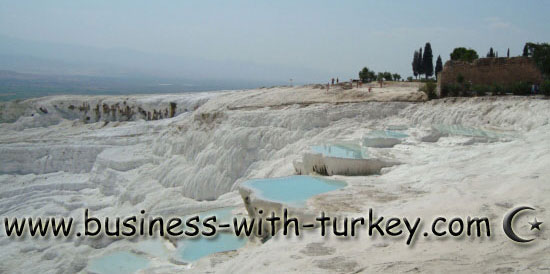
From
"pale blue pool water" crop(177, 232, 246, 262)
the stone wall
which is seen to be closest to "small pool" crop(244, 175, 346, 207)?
"pale blue pool water" crop(177, 232, 246, 262)

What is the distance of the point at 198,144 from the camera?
63.3 ft

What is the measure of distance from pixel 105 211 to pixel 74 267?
20.5 feet

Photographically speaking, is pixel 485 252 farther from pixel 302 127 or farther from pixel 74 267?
pixel 302 127

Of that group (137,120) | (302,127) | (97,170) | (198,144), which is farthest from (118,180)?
(137,120)

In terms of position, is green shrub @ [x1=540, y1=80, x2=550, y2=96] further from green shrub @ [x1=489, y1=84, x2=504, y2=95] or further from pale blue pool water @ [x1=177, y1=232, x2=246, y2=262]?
pale blue pool water @ [x1=177, y1=232, x2=246, y2=262]

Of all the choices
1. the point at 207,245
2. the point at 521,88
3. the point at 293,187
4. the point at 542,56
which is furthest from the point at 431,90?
the point at 207,245

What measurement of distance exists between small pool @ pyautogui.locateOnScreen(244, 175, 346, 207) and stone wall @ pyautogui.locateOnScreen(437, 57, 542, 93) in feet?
32.0

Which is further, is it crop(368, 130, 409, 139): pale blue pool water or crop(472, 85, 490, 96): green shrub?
crop(472, 85, 490, 96): green shrub

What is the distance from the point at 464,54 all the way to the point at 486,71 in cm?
977

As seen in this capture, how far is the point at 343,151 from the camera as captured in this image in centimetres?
1188

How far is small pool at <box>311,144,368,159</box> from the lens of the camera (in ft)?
36.7

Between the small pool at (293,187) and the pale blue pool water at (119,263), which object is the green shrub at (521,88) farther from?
the pale blue pool water at (119,263)

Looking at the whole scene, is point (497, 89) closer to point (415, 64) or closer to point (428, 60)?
point (428, 60)

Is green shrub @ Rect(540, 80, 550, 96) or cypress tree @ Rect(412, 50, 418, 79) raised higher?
cypress tree @ Rect(412, 50, 418, 79)
